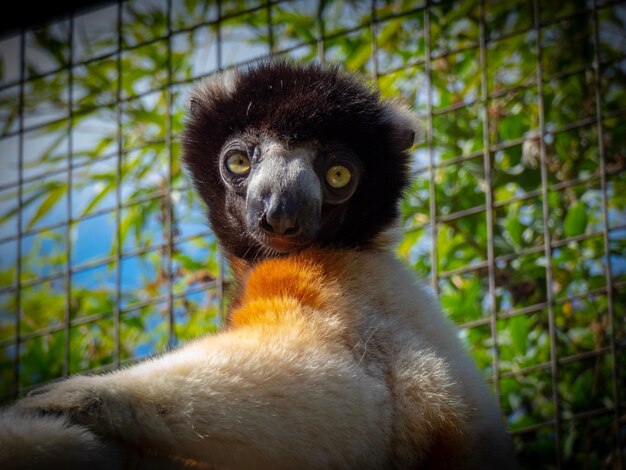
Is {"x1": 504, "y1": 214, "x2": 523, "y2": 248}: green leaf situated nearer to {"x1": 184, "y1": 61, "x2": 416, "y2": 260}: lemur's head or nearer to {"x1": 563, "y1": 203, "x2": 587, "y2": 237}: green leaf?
{"x1": 563, "y1": 203, "x2": 587, "y2": 237}: green leaf

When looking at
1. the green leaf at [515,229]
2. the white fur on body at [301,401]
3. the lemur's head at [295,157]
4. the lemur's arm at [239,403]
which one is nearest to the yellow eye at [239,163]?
the lemur's head at [295,157]

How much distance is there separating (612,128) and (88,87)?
3.03 meters

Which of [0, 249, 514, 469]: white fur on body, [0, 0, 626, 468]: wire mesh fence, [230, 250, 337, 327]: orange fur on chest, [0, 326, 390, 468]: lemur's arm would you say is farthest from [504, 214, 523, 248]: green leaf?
[0, 326, 390, 468]: lemur's arm

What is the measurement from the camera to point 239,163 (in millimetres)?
3088

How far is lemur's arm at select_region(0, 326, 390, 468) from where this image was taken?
2125 millimetres

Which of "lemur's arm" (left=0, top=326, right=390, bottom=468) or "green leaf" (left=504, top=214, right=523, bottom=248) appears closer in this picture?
"lemur's arm" (left=0, top=326, right=390, bottom=468)

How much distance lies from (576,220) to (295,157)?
2360 mm

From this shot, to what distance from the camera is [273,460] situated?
2240 millimetres

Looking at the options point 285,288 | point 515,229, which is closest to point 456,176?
point 515,229

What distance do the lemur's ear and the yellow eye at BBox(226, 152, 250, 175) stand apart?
1.68ft

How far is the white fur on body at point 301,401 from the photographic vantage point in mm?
2096

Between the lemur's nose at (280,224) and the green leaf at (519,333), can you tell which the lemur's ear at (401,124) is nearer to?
the lemur's nose at (280,224)

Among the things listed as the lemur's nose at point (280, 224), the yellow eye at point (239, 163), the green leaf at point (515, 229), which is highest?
the green leaf at point (515, 229)

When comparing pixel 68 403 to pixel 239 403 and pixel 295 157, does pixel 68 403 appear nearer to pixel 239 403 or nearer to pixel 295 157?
pixel 239 403
